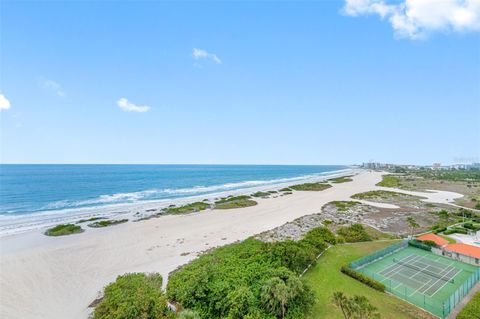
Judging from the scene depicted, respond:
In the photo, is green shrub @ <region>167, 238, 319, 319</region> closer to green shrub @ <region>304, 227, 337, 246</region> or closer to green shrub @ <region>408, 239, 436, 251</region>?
green shrub @ <region>304, 227, 337, 246</region>

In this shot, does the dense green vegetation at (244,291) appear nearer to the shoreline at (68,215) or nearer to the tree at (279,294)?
the tree at (279,294)

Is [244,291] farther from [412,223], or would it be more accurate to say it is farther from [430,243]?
[412,223]

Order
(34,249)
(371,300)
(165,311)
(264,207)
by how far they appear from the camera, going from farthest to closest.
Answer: (264,207) → (34,249) → (371,300) → (165,311)

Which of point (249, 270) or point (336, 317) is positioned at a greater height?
point (249, 270)

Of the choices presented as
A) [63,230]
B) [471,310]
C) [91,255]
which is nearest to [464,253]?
[471,310]

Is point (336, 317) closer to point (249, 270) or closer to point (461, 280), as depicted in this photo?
point (249, 270)

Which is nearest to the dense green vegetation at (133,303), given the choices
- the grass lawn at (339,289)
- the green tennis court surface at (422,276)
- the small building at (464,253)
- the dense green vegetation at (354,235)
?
the grass lawn at (339,289)

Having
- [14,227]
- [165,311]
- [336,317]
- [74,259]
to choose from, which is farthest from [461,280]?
[14,227]

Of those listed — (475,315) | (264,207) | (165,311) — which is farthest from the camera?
(264,207)
